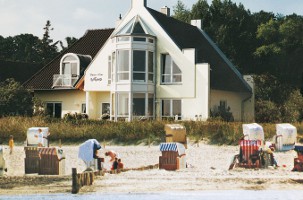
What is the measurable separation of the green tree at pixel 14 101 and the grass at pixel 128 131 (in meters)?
6.82

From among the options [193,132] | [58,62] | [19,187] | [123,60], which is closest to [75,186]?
[19,187]

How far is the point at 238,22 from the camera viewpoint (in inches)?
2101

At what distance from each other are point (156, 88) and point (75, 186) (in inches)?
941

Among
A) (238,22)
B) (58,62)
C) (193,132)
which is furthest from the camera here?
(238,22)

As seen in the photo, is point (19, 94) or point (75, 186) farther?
point (19, 94)

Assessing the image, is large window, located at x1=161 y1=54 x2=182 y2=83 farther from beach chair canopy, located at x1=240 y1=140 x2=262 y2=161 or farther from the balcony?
beach chair canopy, located at x1=240 y1=140 x2=262 y2=161

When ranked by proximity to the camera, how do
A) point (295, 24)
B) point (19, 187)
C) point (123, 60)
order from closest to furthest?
point (19, 187) < point (123, 60) < point (295, 24)

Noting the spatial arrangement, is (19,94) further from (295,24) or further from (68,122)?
(295,24)

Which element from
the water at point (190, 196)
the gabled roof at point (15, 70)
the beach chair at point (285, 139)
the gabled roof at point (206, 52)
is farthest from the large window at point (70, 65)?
the water at point (190, 196)

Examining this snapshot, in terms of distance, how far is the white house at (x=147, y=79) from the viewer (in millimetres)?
36594

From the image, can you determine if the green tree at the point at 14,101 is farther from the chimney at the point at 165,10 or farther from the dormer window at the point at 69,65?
the chimney at the point at 165,10

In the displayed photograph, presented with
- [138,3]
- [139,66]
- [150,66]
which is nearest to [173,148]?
[139,66]

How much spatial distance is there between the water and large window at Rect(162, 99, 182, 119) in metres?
22.9

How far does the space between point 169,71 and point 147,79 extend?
1.74 metres
